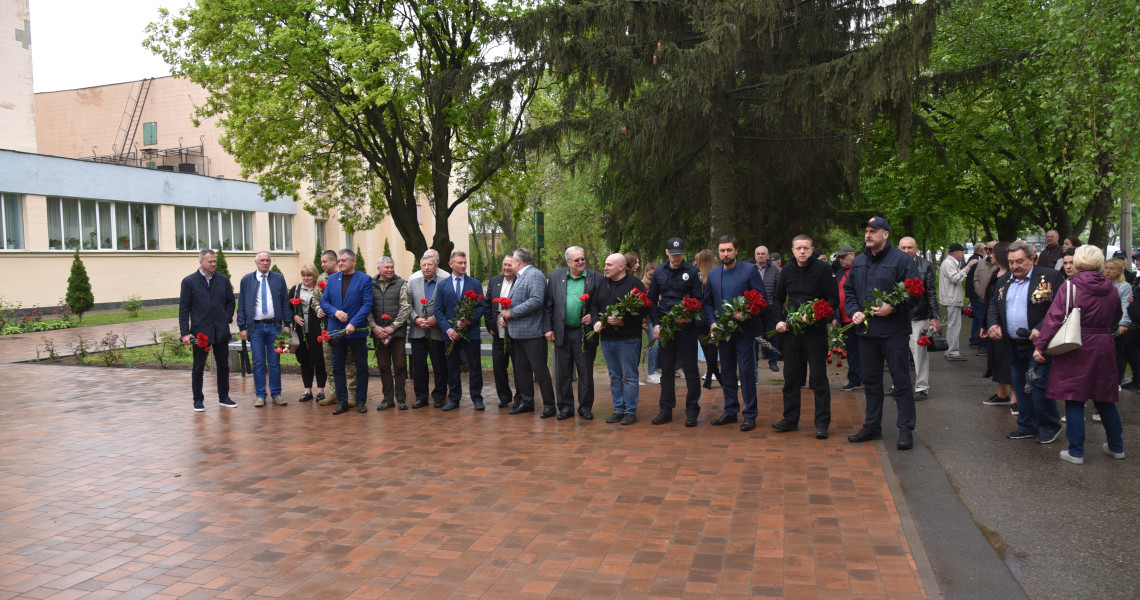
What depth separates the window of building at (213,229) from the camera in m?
35.9

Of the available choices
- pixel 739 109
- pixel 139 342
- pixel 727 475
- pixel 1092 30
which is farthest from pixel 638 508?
pixel 139 342

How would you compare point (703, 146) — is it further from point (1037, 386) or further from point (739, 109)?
point (1037, 386)

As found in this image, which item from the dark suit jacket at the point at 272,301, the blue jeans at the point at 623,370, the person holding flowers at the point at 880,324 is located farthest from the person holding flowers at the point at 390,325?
the person holding flowers at the point at 880,324

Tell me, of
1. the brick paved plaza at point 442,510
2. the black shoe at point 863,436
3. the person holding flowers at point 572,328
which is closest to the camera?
the brick paved plaza at point 442,510

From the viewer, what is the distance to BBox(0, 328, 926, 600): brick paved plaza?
4.64m

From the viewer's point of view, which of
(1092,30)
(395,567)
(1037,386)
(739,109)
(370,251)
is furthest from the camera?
(370,251)

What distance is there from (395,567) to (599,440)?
3.59m

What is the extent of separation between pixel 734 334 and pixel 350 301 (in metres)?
4.65

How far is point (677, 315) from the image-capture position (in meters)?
8.84

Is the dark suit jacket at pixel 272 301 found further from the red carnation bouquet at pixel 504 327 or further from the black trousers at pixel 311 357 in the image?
the red carnation bouquet at pixel 504 327

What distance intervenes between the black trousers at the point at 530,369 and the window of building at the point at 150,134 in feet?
131

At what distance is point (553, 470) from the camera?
7.02 metres

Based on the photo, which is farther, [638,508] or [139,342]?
[139,342]

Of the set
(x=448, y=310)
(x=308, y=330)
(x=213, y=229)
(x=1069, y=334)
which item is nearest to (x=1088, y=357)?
(x=1069, y=334)
